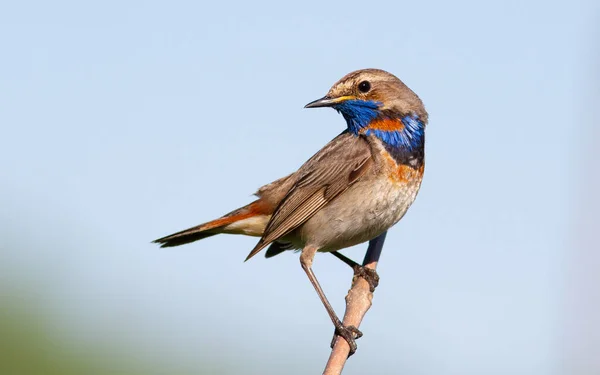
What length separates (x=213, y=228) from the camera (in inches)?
399

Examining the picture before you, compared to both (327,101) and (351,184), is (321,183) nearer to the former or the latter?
(351,184)

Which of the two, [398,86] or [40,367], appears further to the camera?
[40,367]

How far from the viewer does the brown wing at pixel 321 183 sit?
9.71 m

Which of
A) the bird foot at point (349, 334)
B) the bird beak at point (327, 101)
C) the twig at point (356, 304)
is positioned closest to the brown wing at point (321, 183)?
the bird beak at point (327, 101)

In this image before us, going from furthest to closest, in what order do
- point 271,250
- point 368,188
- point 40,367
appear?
point 40,367, point 271,250, point 368,188

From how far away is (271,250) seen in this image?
10508mm

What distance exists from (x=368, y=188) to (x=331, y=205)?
1.38ft

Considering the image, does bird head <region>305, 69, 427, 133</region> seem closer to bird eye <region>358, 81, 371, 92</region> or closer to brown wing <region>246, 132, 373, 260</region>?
bird eye <region>358, 81, 371, 92</region>

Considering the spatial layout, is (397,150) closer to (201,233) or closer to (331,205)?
(331,205)

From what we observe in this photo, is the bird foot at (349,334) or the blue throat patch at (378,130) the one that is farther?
the blue throat patch at (378,130)

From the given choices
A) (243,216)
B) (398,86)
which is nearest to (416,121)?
(398,86)

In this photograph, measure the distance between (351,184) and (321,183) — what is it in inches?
14.0

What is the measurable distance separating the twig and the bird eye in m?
1.32

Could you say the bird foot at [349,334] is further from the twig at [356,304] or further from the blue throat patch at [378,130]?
the blue throat patch at [378,130]
